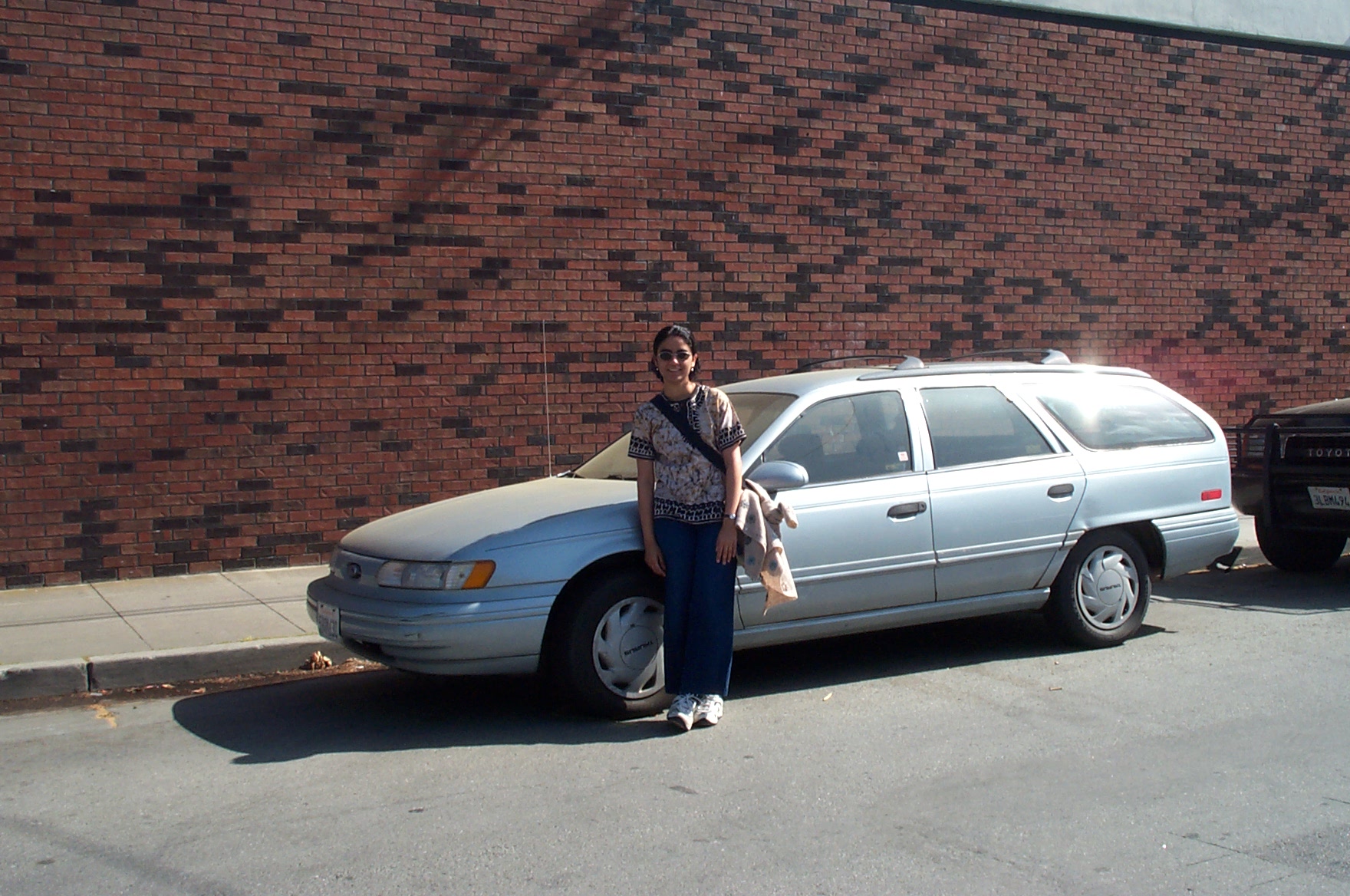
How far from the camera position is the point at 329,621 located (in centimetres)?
581

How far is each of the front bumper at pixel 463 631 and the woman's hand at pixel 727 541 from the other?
0.76 m

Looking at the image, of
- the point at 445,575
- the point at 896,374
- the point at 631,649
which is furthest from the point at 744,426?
the point at 445,575

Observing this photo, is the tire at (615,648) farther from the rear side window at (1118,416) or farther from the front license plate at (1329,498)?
the front license plate at (1329,498)

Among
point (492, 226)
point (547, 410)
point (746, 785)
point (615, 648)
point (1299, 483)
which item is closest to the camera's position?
point (746, 785)

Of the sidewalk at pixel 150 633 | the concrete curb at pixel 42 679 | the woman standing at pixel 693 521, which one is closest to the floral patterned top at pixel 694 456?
the woman standing at pixel 693 521

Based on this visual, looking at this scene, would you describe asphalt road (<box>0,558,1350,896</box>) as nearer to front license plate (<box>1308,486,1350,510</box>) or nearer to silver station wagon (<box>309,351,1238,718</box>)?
silver station wagon (<box>309,351,1238,718</box>)

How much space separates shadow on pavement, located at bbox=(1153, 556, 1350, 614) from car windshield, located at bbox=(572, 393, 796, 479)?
12.2 feet

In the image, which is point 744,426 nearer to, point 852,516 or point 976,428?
point 852,516

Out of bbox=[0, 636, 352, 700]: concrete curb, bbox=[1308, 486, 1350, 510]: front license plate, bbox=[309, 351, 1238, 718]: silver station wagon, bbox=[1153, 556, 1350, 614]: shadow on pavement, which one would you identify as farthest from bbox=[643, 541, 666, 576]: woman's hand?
bbox=[1308, 486, 1350, 510]: front license plate

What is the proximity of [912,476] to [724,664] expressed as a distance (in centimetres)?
150

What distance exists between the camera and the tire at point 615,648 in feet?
18.2

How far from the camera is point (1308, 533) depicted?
9086mm

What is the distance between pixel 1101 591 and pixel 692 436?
274 cm

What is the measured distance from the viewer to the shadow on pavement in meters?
8.35
